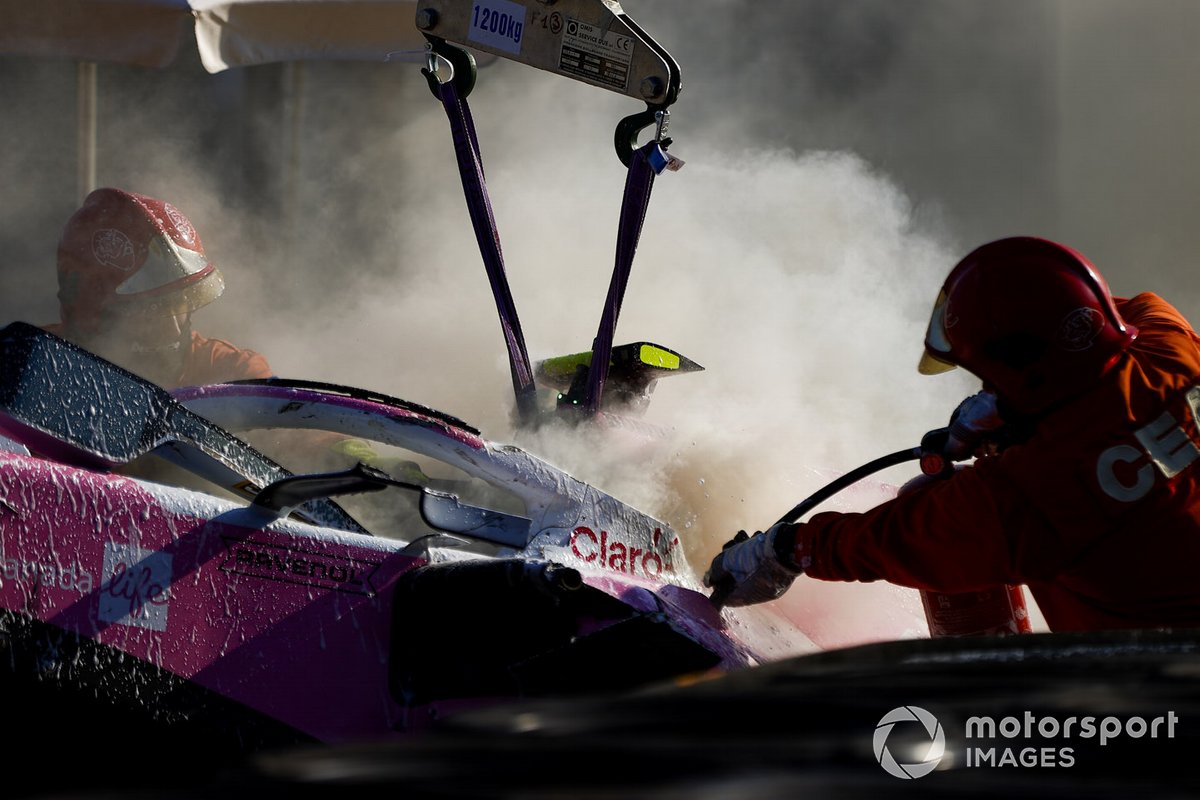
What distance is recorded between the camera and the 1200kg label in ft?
13.9

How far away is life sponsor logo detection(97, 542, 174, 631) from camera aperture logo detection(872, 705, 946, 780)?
5.23 feet

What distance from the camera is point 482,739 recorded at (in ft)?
2.46

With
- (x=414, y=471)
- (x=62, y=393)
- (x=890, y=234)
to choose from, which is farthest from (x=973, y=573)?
(x=890, y=234)

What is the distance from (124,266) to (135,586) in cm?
394

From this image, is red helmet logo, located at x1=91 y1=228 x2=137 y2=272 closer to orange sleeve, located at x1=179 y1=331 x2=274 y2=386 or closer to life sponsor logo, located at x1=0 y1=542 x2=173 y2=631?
orange sleeve, located at x1=179 y1=331 x2=274 y2=386

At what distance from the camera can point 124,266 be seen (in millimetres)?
5680

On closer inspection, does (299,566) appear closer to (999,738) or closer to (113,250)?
(999,738)

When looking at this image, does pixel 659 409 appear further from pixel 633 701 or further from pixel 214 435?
pixel 633 701

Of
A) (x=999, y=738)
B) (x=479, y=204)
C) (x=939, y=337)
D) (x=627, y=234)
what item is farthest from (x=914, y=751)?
(x=479, y=204)

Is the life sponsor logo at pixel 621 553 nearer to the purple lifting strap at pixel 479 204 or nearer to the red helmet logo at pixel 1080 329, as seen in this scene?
the red helmet logo at pixel 1080 329

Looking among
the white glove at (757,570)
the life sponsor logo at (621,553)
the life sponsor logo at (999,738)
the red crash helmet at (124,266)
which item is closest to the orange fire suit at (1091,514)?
the white glove at (757,570)

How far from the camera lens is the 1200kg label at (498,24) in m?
4.23

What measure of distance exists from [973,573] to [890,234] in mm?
7683

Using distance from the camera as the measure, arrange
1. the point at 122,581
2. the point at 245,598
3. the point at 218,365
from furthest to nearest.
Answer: the point at 218,365 < the point at 245,598 < the point at 122,581
